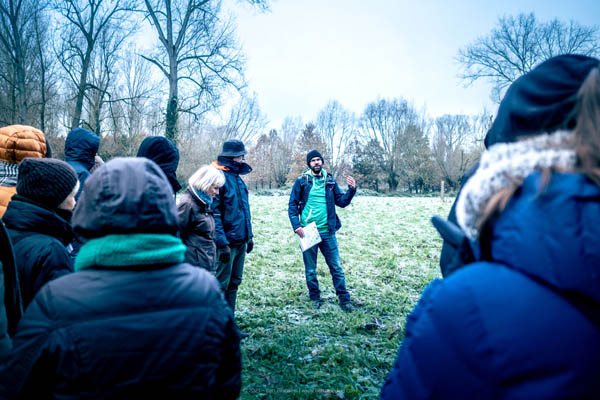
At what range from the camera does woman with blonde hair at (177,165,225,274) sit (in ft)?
12.4

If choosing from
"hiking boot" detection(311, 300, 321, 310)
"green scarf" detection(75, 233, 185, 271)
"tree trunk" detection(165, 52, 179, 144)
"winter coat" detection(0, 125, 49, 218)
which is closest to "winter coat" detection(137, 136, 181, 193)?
"winter coat" detection(0, 125, 49, 218)

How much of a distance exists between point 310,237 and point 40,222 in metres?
3.91

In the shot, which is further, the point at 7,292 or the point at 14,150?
the point at 14,150

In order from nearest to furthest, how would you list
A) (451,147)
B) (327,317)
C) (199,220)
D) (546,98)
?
(546,98)
(199,220)
(327,317)
(451,147)

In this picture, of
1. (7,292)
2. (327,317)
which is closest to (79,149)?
(7,292)

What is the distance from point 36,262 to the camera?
1860mm

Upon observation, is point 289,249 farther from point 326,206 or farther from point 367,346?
point 367,346

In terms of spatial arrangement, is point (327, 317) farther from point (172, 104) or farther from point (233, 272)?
→ point (172, 104)

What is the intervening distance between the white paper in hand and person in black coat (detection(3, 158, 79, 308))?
3.66m

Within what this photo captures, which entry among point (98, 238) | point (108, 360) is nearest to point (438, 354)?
point (108, 360)

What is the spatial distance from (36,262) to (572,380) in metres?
2.23

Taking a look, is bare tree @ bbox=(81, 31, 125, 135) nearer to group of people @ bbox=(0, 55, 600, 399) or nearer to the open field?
the open field

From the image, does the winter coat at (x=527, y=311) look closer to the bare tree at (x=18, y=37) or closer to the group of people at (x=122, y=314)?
the group of people at (x=122, y=314)

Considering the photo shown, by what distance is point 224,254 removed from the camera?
175 inches
